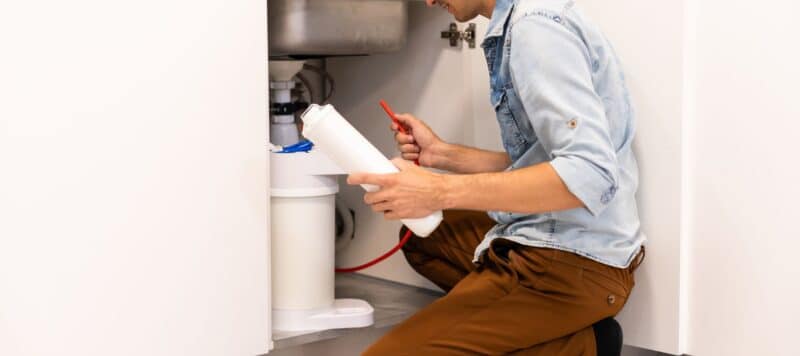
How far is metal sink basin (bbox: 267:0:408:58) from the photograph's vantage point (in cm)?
172

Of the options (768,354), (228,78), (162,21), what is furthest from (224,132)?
(768,354)

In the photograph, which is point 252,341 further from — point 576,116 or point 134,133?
point 576,116

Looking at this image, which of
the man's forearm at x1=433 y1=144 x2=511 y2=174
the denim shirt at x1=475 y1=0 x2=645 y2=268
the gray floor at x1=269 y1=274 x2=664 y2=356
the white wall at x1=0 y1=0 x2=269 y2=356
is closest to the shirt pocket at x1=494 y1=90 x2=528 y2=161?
the denim shirt at x1=475 y1=0 x2=645 y2=268

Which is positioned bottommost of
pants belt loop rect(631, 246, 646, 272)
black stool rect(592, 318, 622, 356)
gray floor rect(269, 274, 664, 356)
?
gray floor rect(269, 274, 664, 356)

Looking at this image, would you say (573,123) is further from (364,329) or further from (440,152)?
(364,329)

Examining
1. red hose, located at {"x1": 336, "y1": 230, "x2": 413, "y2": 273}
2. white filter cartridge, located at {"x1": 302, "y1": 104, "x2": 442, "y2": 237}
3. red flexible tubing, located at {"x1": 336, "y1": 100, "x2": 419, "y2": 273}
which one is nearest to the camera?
white filter cartridge, located at {"x1": 302, "y1": 104, "x2": 442, "y2": 237}

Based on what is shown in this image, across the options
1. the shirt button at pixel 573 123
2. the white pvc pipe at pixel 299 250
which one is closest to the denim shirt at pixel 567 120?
the shirt button at pixel 573 123

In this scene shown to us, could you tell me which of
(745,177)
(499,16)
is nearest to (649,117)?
(745,177)

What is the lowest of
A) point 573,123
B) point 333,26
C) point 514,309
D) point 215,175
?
point 514,309

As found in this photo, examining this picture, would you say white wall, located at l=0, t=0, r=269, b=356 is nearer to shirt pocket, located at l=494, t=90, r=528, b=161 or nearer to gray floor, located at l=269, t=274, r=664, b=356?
gray floor, located at l=269, t=274, r=664, b=356

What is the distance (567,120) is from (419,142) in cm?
48

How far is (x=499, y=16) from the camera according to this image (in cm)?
146

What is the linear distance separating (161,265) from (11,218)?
232 mm

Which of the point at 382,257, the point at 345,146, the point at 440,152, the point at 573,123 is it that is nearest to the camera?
the point at 573,123
